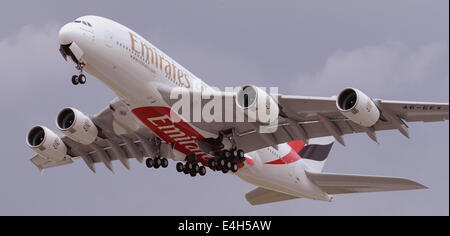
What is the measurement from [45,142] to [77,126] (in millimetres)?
2503

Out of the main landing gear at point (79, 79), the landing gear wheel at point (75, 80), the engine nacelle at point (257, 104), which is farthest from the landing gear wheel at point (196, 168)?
the landing gear wheel at point (75, 80)

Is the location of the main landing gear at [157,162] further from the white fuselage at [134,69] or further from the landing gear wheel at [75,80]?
the landing gear wheel at [75,80]

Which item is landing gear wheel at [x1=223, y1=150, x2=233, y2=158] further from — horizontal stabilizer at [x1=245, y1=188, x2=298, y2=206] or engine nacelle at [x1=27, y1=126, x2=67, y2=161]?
engine nacelle at [x1=27, y1=126, x2=67, y2=161]

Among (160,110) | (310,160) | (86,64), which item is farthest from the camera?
(310,160)

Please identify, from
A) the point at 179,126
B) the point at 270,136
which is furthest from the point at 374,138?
the point at 179,126

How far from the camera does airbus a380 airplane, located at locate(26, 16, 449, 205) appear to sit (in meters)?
28.8

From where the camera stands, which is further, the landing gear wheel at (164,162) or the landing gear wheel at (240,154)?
the landing gear wheel at (164,162)

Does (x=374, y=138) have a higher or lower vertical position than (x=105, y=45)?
lower

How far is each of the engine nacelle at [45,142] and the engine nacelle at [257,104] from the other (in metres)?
10.2

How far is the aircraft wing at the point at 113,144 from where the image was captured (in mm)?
33219

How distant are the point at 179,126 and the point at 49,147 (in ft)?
23.3

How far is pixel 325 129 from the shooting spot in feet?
104

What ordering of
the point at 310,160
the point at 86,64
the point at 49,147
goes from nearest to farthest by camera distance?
the point at 86,64 < the point at 49,147 < the point at 310,160

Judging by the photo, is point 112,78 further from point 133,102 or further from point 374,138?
point 374,138
